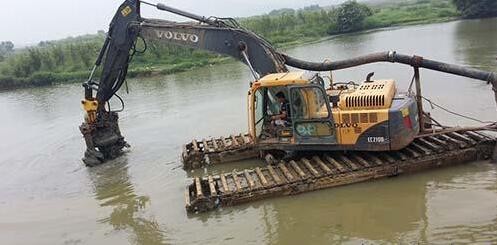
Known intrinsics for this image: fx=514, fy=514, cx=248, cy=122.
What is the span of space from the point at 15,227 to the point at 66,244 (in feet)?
5.62

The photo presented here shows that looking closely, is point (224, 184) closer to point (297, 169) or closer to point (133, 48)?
point (297, 169)

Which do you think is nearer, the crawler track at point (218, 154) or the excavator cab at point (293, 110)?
the excavator cab at point (293, 110)

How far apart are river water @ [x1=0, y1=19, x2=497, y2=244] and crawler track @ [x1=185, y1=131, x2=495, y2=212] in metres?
0.17

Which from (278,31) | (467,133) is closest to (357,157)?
(467,133)

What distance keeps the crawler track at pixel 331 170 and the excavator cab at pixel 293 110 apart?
53cm

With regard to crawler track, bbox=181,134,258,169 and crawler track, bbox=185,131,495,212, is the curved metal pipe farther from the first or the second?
crawler track, bbox=181,134,258,169

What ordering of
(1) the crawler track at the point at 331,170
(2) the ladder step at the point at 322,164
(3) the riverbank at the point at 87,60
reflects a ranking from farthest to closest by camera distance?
(3) the riverbank at the point at 87,60 < (2) the ladder step at the point at 322,164 < (1) the crawler track at the point at 331,170

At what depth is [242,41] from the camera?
37.3ft

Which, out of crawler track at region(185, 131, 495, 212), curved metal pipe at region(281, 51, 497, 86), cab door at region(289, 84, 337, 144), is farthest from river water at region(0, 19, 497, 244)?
curved metal pipe at region(281, 51, 497, 86)

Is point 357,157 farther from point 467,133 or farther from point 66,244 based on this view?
point 66,244

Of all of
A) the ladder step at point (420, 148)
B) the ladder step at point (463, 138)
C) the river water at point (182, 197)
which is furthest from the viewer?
the ladder step at point (463, 138)

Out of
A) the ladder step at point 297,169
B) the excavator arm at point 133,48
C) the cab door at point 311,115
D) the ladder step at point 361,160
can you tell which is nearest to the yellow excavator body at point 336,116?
the cab door at point 311,115

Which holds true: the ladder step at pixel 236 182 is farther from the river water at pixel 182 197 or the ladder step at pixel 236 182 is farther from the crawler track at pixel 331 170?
the river water at pixel 182 197

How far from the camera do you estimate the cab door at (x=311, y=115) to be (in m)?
9.73
